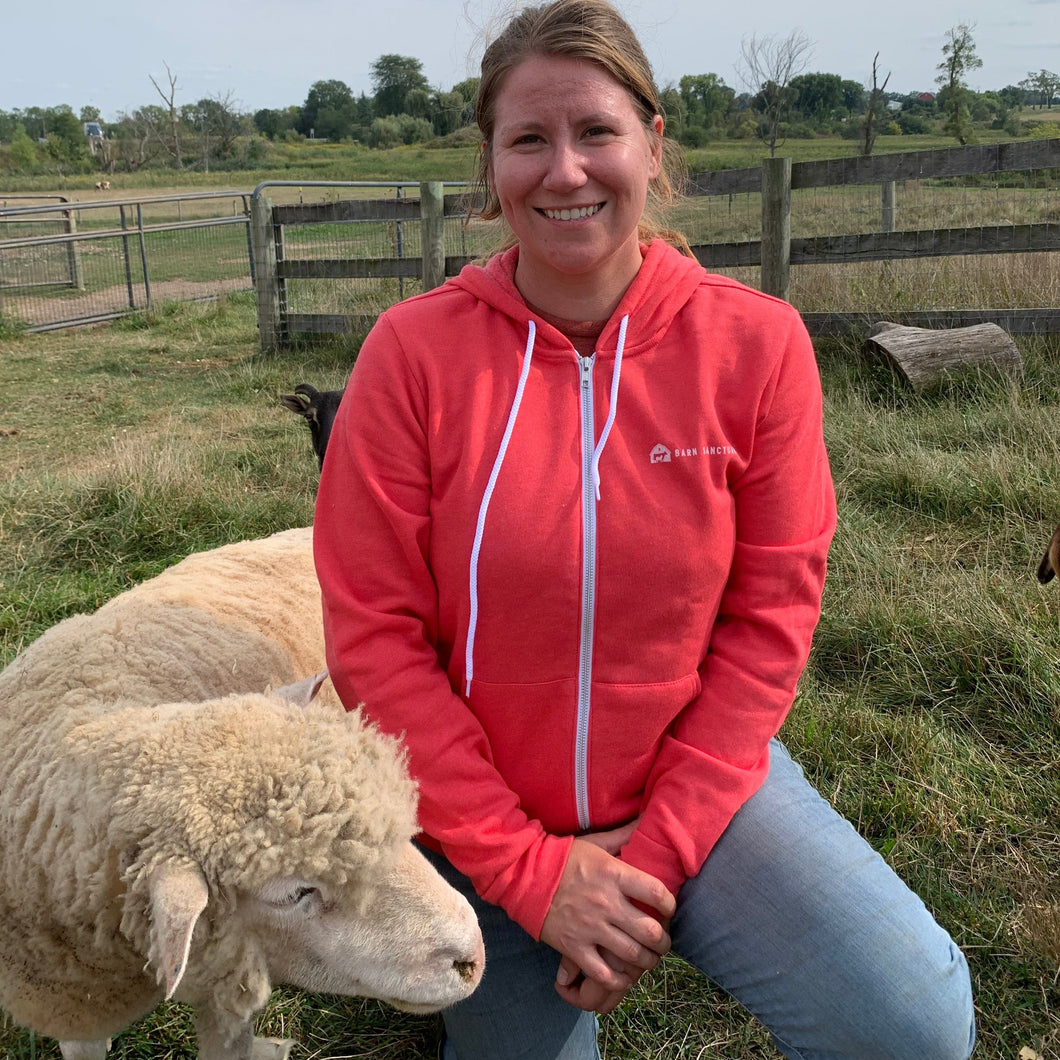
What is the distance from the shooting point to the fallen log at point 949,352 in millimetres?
5879

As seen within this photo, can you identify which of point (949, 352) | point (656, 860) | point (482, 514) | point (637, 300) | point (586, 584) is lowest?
A: point (656, 860)

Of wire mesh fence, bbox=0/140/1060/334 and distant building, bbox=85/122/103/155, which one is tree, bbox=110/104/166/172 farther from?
wire mesh fence, bbox=0/140/1060/334

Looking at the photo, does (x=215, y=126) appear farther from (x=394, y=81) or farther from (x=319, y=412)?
(x=319, y=412)

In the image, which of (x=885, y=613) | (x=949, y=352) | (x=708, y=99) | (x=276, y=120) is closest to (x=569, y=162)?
(x=885, y=613)

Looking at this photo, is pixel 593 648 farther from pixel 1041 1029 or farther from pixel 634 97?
pixel 1041 1029

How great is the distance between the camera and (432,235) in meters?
8.59

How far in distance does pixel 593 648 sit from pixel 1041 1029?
1396 millimetres

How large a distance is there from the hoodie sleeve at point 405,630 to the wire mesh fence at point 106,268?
11.4 meters

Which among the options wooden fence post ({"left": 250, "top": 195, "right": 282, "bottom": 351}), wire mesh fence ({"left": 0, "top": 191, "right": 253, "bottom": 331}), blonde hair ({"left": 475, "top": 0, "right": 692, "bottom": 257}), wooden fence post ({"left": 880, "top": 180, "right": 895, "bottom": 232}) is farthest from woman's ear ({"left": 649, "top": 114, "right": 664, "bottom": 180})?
Answer: wire mesh fence ({"left": 0, "top": 191, "right": 253, "bottom": 331})

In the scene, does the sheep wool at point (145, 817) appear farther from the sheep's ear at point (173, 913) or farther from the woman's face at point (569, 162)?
the woman's face at point (569, 162)

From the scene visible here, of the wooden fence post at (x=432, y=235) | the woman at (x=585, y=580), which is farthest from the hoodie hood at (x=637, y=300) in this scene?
the wooden fence post at (x=432, y=235)

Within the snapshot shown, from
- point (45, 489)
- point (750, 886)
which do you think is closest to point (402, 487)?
point (750, 886)

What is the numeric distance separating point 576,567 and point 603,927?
65cm

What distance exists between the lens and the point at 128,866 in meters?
1.64
